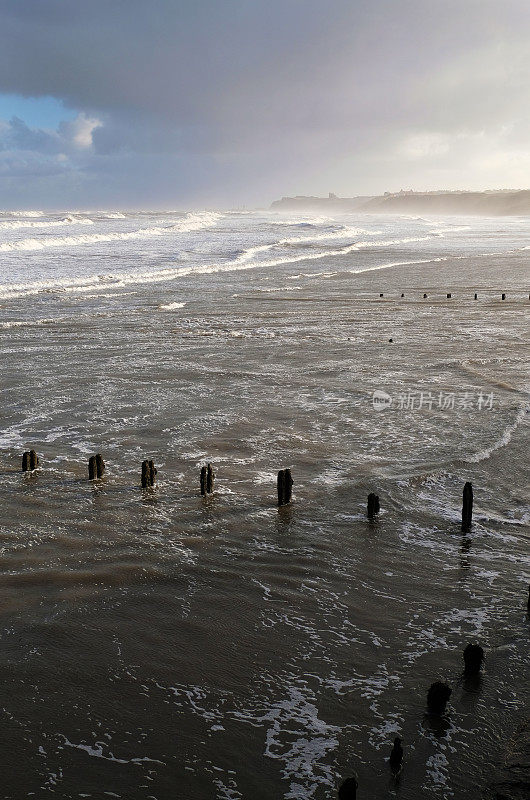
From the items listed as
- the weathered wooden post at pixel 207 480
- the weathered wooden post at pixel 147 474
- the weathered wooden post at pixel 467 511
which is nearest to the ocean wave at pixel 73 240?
the weathered wooden post at pixel 147 474

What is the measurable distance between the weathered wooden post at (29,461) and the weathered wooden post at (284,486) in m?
4.02

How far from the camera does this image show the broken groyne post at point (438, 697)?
6.02 metres

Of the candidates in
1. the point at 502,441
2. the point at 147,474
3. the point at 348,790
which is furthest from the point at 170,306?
the point at 348,790

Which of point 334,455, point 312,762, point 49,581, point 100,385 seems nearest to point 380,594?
point 312,762

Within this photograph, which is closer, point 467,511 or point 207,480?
point 467,511

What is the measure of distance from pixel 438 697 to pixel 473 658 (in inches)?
25.1

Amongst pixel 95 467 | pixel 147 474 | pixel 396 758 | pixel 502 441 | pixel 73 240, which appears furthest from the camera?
pixel 73 240

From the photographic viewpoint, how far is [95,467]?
11.0m

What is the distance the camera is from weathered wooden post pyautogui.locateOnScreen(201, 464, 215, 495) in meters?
10.4

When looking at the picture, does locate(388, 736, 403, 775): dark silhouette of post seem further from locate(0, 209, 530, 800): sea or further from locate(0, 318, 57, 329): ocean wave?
locate(0, 318, 57, 329): ocean wave

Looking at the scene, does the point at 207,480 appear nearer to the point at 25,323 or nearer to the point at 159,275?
the point at 25,323

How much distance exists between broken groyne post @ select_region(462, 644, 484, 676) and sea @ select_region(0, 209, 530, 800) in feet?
0.47

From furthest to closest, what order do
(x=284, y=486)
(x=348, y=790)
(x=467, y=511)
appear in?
(x=284, y=486)
(x=467, y=511)
(x=348, y=790)

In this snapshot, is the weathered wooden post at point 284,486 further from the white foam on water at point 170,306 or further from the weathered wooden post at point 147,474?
the white foam on water at point 170,306
